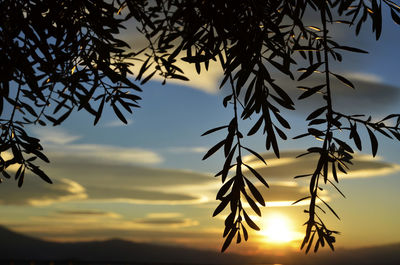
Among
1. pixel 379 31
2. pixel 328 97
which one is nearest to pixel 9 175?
pixel 328 97

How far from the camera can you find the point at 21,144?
4.29 metres

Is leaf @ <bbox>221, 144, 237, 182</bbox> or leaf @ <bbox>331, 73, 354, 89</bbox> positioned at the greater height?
leaf @ <bbox>331, 73, 354, 89</bbox>

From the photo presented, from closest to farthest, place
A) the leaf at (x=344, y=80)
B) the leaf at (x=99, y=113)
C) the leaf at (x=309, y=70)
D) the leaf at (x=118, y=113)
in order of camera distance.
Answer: the leaf at (x=344, y=80) < the leaf at (x=309, y=70) < the leaf at (x=99, y=113) < the leaf at (x=118, y=113)

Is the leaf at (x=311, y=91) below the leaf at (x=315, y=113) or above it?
above

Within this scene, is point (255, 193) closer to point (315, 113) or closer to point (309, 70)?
point (315, 113)

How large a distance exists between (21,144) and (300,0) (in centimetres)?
257

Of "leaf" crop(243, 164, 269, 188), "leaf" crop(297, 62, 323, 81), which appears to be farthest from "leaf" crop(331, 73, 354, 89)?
"leaf" crop(243, 164, 269, 188)

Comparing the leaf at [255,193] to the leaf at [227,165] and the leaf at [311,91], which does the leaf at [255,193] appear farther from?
the leaf at [311,91]

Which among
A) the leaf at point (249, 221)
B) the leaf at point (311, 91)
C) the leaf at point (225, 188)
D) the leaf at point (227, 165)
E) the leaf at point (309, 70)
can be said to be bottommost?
the leaf at point (249, 221)

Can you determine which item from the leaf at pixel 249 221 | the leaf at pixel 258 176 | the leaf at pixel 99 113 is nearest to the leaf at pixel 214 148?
the leaf at pixel 258 176

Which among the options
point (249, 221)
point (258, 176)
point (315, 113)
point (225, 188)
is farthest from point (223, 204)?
point (315, 113)

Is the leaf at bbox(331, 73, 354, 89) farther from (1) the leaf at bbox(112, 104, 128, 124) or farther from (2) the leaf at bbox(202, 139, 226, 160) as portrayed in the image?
(1) the leaf at bbox(112, 104, 128, 124)

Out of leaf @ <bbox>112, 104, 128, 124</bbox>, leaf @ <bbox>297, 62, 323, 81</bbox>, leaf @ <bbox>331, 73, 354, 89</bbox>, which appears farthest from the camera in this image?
leaf @ <bbox>112, 104, 128, 124</bbox>

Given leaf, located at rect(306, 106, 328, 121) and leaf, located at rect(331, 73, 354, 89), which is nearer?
leaf, located at rect(331, 73, 354, 89)
